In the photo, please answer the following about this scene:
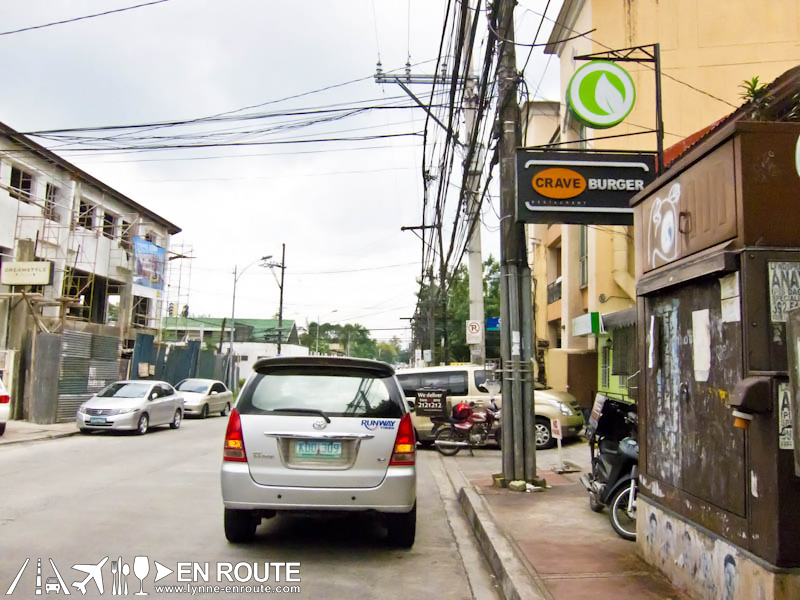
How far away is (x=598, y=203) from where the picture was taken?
323 inches

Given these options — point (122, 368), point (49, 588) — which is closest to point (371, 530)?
point (49, 588)

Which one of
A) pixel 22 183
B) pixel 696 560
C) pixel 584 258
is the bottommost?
pixel 696 560

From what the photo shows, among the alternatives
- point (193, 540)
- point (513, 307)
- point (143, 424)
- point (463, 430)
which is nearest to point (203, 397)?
point (143, 424)

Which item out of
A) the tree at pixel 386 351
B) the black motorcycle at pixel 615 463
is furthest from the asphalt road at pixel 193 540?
the tree at pixel 386 351

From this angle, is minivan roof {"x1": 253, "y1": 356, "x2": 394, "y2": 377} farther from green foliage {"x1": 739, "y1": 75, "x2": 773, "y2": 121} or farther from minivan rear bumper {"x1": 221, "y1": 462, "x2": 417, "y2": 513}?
green foliage {"x1": 739, "y1": 75, "x2": 773, "y2": 121}

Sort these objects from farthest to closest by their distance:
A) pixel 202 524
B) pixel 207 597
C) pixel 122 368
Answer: pixel 122 368 → pixel 202 524 → pixel 207 597

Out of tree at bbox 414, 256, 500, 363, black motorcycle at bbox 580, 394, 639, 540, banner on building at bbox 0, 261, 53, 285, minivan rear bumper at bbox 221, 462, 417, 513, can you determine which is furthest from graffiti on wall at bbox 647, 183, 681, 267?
tree at bbox 414, 256, 500, 363

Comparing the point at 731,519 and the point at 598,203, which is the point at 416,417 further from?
the point at 731,519

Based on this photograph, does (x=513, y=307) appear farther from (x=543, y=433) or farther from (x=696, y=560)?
(x=543, y=433)

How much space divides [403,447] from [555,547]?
1618mm

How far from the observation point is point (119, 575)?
17.1 ft

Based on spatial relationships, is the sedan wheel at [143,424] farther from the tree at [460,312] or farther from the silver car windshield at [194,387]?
the tree at [460,312]

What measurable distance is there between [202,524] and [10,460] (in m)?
7.02

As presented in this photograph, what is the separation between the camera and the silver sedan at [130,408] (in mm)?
16750
